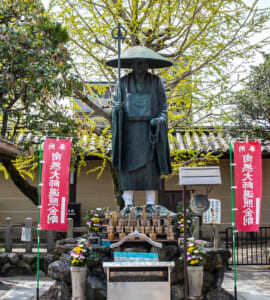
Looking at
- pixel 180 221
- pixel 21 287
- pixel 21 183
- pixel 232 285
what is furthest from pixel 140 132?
pixel 21 183

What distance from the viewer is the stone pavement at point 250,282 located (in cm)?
816

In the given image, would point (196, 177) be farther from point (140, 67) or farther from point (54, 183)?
point (54, 183)

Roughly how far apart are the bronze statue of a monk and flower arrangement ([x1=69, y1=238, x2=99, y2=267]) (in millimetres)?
1175

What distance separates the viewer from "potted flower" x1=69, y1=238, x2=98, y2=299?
6609 mm

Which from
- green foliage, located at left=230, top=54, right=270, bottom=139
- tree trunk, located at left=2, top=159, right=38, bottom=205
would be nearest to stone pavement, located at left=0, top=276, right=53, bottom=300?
tree trunk, located at left=2, top=159, right=38, bottom=205

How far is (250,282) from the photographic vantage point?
961 centimetres

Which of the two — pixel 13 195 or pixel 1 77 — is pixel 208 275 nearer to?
pixel 1 77

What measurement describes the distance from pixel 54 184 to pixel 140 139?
2170 mm

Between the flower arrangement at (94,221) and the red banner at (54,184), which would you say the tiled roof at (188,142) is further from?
the flower arrangement at (94,221)

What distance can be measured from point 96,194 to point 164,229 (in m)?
7.94

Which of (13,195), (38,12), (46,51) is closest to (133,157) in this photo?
(46,51)

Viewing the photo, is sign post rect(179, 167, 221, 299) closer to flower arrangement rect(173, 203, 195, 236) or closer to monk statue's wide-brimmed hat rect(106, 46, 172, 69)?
flower arrangement rect(173, 203, 195, 236)

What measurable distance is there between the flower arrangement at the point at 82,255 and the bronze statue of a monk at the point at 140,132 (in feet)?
3.85

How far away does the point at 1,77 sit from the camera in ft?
27.5
